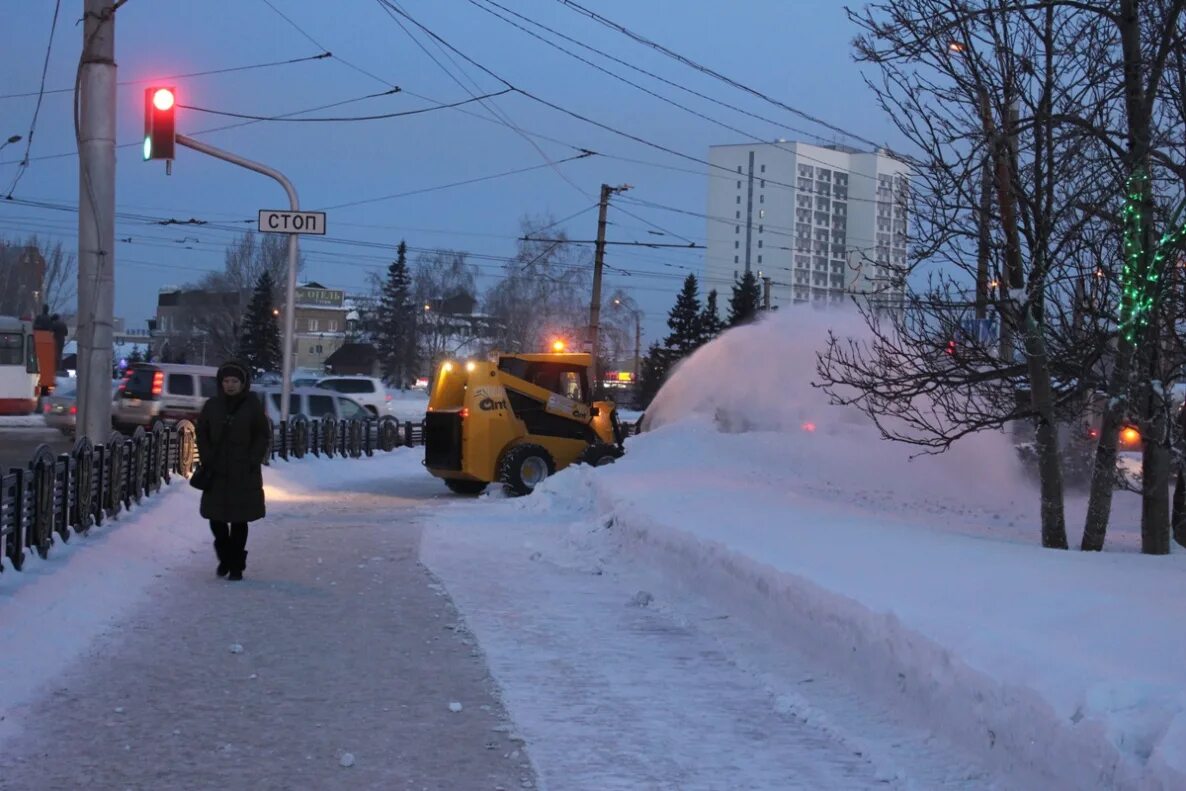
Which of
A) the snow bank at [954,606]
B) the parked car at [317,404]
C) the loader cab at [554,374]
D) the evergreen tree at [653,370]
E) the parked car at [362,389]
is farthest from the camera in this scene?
the evergreen tree at [653,370]

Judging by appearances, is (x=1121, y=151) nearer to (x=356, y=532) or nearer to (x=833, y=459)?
(x=356, y=532)

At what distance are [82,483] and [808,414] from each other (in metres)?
14.3

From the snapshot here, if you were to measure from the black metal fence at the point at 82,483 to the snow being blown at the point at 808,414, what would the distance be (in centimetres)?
946

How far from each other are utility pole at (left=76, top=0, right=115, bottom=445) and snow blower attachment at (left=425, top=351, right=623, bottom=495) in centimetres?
810

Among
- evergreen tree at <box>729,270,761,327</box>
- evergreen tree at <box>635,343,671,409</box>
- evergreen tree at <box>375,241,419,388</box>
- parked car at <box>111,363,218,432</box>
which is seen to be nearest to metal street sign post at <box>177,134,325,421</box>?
parked car at <box>111,363,218,432</box>

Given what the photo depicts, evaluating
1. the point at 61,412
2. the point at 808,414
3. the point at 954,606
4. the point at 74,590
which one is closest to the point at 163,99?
the point at 74,590

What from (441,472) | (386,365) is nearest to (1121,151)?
(441,472)

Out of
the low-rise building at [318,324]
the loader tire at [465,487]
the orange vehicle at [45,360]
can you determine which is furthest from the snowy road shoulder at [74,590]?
A: the low-rise building at [318,324]

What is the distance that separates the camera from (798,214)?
77000 mm

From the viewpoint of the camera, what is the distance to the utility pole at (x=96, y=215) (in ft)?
42.9

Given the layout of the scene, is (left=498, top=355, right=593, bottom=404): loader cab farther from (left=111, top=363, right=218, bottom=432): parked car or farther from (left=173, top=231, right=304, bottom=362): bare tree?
(left=173, top=231, right=304, bottom=362): bare tree

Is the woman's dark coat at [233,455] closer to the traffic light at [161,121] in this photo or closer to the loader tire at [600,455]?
the traffic light at [161,121]

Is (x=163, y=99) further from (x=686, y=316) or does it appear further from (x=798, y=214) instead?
(x=798, y=214)

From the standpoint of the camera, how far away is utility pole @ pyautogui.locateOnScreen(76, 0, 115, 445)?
515 inches
